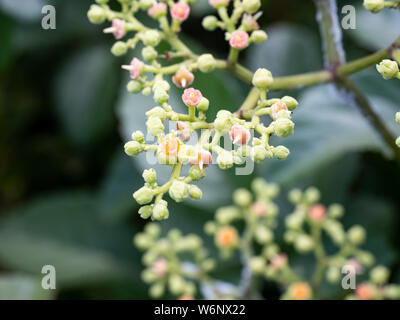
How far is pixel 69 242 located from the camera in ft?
6.34

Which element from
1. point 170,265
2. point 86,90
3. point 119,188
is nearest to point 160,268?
point 170,265

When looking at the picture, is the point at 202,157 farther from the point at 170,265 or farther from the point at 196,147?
the point at 170,265

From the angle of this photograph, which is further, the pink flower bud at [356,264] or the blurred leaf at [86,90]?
A: the blurred leaf at [86,90]

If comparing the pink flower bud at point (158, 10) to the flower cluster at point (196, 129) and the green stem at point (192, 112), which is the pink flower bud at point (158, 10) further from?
the green stem at point (192, 112)

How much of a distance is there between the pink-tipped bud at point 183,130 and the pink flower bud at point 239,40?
18 centimetres

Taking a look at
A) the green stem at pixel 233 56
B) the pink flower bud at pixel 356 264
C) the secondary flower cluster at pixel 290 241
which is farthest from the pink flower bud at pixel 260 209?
the green stem at pixel 233 56

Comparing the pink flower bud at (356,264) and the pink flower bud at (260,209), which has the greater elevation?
the pink flower bud at (260,209)

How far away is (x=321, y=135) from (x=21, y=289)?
2.75 feet

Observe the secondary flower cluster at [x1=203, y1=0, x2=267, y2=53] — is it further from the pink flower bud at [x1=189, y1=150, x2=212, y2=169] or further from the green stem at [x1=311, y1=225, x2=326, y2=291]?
the green stem at [x1=311, y1=225, x2=326, y2=291]

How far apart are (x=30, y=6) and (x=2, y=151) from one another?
1.99 feet

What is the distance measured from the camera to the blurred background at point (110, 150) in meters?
1.43

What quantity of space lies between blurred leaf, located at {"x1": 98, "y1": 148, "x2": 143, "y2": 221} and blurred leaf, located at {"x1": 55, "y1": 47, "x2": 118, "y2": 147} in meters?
0.30

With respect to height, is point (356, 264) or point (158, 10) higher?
point (158, 10)

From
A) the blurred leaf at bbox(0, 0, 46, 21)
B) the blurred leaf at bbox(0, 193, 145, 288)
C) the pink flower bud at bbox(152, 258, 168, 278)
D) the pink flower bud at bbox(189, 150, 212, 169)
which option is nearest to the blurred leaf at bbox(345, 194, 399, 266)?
the pink flower bud at bbox(152, 258, 168, 278)
